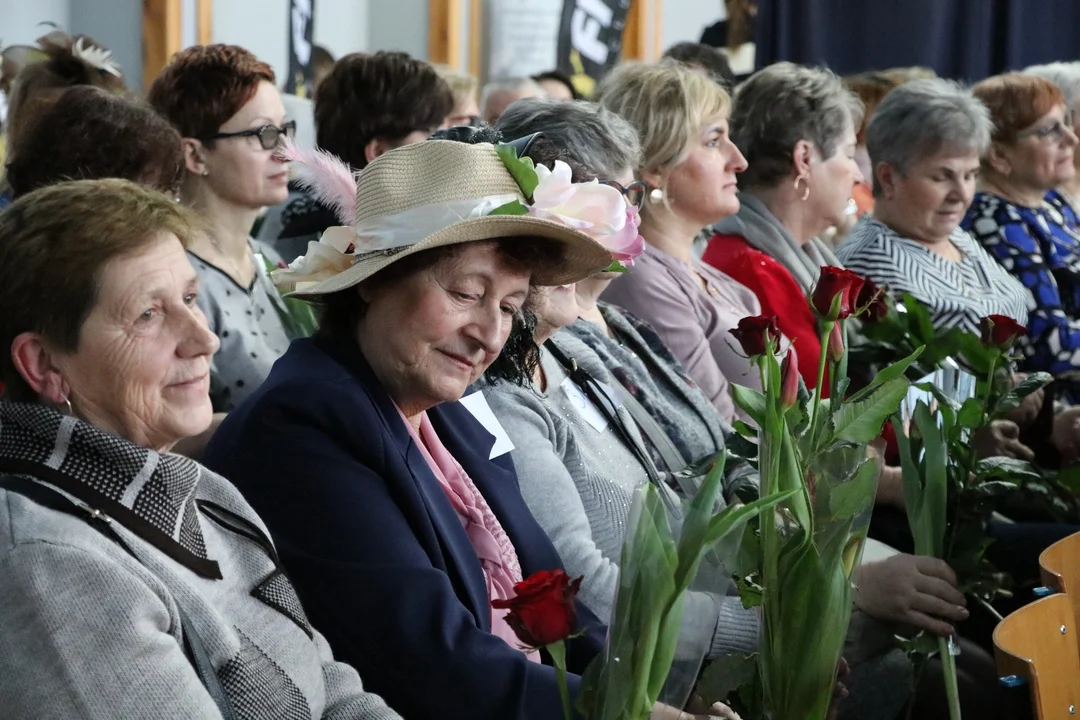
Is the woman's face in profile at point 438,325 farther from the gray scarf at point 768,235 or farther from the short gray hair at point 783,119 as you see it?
the short gray hair at point 783,119

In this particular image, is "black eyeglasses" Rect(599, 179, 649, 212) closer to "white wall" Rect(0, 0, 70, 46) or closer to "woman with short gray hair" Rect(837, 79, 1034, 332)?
"woman with short gray hair" Rect(837, 79, 1034, 332)

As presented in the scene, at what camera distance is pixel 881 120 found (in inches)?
152

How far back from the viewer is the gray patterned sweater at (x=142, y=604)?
1200mm

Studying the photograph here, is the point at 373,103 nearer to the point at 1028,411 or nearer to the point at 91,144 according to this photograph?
the point at 91,144

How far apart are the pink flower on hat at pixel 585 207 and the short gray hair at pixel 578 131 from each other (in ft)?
1.48

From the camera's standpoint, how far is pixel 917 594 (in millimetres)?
1983

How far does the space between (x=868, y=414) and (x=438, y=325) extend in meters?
0.54

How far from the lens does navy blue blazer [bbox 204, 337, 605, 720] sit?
156 cm

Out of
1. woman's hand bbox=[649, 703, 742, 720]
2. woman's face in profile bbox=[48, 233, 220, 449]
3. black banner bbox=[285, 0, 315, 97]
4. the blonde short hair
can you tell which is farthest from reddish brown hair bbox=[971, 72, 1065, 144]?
woman's face in profile bbox=[48, 233, 220, 449]

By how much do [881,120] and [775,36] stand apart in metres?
2.93

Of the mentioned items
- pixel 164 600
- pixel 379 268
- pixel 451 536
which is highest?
pixel 379 268

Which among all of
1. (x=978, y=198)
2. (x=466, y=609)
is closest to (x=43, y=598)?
(x=466, y=609)

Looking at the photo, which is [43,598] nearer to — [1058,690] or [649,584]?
[649,584]

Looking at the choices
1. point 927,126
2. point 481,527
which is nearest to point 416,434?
point 481,527
